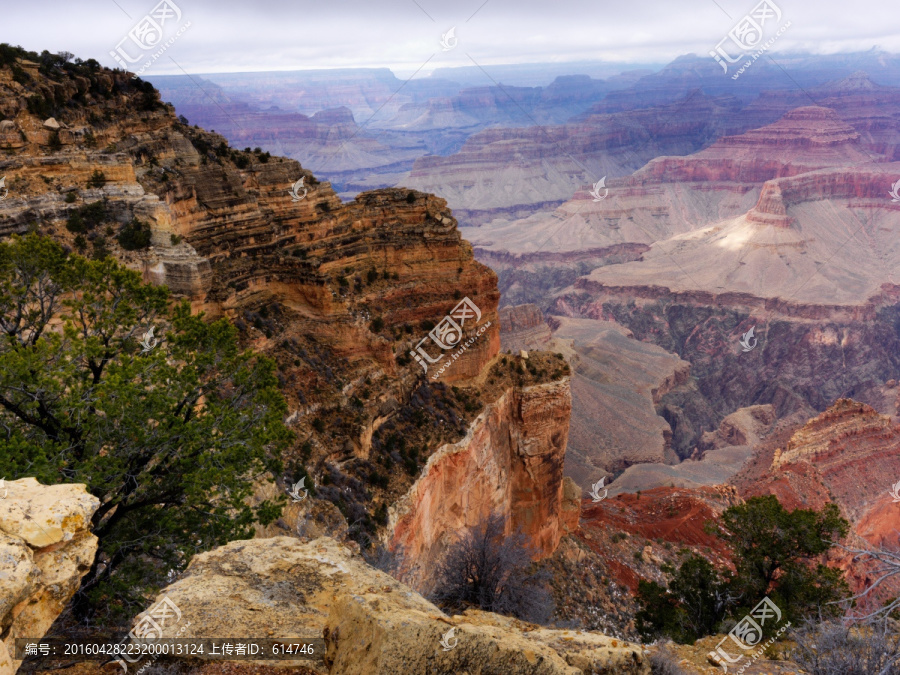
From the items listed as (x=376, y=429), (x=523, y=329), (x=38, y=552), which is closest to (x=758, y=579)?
(x=376, y=429)

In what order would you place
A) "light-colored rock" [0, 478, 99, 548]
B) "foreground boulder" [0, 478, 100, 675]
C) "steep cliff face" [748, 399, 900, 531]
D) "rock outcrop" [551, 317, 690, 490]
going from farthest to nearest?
"rock outcrop" [551, 317, 690, 490]
"steep cliff face" [748, 399, 900, 531]
"light-colored rock" [0, 478, 99, 548]
"foreground boulder" [0, 478, 100, 675]

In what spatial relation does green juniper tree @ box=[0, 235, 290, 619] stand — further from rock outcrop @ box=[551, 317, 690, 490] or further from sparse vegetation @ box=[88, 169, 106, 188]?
rock outcrop @ box=[551, 317, 690, 490]

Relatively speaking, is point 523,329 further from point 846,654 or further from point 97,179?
point 846,654

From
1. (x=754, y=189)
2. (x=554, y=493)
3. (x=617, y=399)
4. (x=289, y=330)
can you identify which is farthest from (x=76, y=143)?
(x=754, y=189)

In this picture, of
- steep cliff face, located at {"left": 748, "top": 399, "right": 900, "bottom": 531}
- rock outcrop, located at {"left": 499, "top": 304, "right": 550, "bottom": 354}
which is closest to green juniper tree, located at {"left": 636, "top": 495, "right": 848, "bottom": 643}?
steep cliff face, located at {"left": 748, "top": 399, "right": 900, "bottom": 531}

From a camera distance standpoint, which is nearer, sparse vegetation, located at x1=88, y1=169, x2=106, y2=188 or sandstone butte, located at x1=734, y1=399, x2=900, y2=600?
sparse vegetation, located at x1=88, y1=169, x2=106, y2=188
